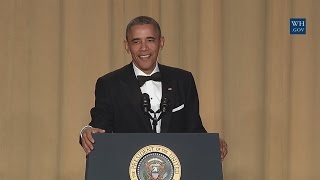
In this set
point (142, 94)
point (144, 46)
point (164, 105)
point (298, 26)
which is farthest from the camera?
point (298, 26)

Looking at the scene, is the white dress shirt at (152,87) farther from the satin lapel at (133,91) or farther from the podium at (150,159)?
the podium at (150,159)

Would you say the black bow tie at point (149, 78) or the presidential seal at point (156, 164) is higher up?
the black bow tie at point (149, 78)

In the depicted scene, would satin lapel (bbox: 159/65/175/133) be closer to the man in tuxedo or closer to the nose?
the man in tuxedo

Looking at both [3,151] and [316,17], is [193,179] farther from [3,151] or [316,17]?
[316,17]

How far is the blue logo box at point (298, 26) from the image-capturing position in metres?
4.30

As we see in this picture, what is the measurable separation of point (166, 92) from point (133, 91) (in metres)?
0.15

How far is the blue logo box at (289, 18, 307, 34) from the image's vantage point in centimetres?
430

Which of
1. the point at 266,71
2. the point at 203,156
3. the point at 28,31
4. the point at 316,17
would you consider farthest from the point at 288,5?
the point at 203,156

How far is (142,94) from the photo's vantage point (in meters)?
2.32

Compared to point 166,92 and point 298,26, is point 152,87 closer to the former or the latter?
point 166,92

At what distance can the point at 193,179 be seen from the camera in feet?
6.44

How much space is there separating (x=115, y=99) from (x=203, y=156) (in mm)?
607

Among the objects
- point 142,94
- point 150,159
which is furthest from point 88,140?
point 142,94

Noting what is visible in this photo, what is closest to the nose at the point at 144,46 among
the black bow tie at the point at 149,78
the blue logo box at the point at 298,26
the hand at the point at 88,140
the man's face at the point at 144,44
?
the man's face at the point at 144,44
